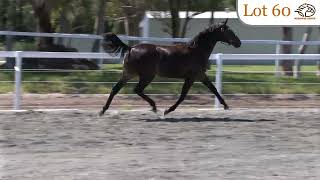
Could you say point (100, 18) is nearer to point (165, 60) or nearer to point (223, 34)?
point (223, 34)

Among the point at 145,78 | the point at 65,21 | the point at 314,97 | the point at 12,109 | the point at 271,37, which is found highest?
the point at 145,78

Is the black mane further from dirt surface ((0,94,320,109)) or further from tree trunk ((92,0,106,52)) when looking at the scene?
tree trunk ((92,0,106,52))

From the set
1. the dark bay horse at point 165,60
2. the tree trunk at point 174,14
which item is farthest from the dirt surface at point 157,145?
the tree trunk at point 174,14

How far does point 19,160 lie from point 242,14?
11.0 meters

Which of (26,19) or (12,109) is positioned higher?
(12,109)

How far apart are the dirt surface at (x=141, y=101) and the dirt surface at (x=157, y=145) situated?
155 centimetres

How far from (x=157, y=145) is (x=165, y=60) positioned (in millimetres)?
3579

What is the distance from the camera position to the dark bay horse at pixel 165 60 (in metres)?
12.2

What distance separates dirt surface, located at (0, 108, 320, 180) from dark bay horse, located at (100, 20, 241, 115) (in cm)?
74

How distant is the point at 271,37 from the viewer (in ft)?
128

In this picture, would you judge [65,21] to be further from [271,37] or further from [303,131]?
[303,131]

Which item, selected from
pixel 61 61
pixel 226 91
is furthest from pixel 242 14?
pixel 61 61

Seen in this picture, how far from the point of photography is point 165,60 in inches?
483

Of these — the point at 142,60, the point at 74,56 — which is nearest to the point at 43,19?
the point at 74,56
